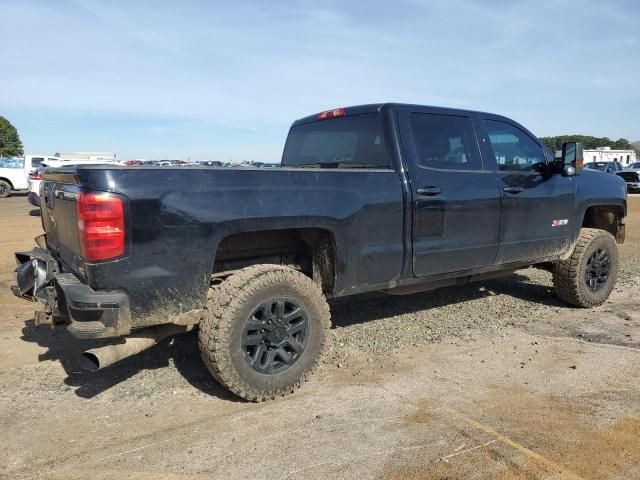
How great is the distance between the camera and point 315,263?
4000 millimetres

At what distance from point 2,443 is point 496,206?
4.02 m

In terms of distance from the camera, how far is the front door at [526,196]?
4930 mm

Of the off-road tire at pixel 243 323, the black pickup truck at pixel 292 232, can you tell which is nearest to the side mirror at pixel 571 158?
the black pickup truck at pixel 292 232

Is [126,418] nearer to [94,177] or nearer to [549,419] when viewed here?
[94,177]

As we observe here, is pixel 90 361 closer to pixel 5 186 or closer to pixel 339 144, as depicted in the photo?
pixel 339 144

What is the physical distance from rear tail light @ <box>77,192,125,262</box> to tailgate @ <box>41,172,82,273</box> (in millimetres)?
153

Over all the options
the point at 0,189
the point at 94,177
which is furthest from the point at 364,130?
the point at 0,189

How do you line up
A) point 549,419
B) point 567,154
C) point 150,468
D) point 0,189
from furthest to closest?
1. point 0,189
2. point 567,154
3. point 549,419
4. point 150,468

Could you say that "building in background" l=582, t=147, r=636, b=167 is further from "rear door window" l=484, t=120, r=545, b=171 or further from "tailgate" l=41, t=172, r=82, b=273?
"tailgate" l=41, t=172, r=82, b=273

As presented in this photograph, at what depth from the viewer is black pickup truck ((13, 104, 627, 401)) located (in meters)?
3.05

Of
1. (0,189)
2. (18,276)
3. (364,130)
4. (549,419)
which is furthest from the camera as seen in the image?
(0,189)

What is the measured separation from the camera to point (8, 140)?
313 ft

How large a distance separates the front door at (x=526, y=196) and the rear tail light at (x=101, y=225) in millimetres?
3297

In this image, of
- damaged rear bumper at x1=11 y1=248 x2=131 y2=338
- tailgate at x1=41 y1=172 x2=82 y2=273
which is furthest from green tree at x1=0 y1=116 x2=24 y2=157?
damaged rear bumper at x1=11 y1=248 x2=131 y2=338
